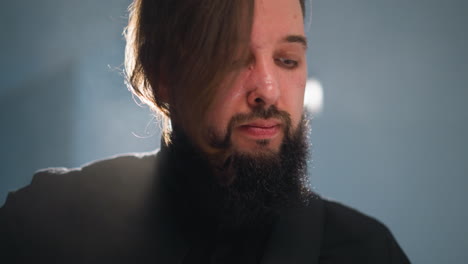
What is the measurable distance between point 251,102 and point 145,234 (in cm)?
45

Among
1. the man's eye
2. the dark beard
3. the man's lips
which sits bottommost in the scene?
the dark beard

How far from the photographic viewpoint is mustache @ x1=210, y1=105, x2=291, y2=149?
2.64 ft

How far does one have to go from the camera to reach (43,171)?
1052mm

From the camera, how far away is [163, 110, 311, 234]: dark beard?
832 mm

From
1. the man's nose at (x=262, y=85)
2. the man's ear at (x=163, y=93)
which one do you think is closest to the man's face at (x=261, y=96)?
the man's nose at (x=262, y=85)

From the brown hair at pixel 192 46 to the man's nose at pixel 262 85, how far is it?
0.05 m

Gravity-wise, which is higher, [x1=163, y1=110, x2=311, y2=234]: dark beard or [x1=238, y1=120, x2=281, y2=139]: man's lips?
[x1=238, y1=120, x2=281, y2=139]: man's lips

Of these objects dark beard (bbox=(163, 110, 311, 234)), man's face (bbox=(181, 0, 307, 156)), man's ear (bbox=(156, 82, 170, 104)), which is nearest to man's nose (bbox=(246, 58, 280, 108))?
man's face (bbox=(181, 0, 307, 156))

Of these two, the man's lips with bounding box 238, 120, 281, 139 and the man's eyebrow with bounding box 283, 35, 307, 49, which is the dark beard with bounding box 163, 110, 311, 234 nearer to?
the man's lips with bounding box 238, 120, 281, 139

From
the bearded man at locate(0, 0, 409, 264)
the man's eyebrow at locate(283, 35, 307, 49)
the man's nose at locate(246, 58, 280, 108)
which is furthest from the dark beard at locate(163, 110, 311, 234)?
the man's eyebrow at locate(283, 35, 307, 49)

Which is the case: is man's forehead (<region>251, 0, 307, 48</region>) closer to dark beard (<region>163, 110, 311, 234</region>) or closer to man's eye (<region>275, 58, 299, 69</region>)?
man's eye (<region>275, 58, 299, 69</region>)

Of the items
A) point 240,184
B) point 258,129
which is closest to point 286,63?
point 258,129

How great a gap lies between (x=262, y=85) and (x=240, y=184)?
0.82 ft

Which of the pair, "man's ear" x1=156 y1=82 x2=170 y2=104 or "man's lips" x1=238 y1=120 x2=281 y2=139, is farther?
"man's ear" x1=156 y1=82 x2=170 y2=104
